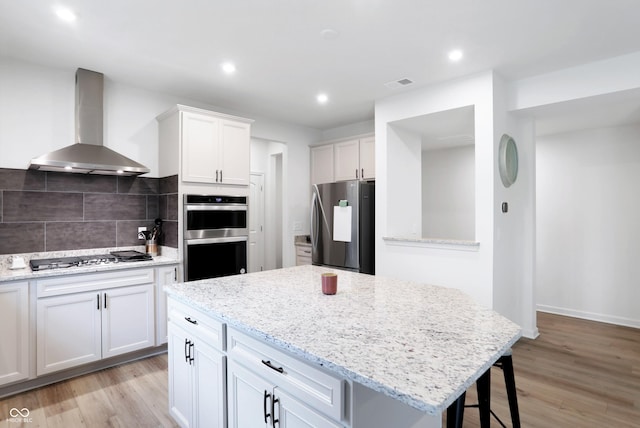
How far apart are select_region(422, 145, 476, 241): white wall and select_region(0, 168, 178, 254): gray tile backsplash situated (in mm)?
3829

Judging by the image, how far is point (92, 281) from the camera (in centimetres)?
276

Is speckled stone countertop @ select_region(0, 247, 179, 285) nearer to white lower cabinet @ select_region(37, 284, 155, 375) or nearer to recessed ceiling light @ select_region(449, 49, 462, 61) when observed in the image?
white lower cabinet @ select_region(37, 284, 155, 375)

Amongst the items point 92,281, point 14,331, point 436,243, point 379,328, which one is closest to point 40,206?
point 92,281

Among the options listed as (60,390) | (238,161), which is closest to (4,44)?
(238,161)

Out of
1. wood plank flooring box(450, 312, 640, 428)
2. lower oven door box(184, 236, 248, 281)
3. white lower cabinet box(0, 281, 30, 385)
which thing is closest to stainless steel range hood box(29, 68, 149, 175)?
lower oven door box(184, 236, 248, 281)

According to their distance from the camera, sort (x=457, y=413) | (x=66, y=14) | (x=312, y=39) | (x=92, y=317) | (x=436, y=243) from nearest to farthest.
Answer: (x=457, y=413), (x=66, y=14), (x=312, y=39), (x=92, y=317), (x=436, y=243)

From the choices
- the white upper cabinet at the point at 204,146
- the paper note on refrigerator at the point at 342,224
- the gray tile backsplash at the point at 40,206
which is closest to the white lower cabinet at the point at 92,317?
the gray tile backsplash at the point at 40,206

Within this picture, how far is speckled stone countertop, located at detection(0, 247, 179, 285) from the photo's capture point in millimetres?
2458

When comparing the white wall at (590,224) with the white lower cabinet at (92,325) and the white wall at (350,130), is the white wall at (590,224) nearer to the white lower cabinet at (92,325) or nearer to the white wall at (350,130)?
the white wall at (350,130)

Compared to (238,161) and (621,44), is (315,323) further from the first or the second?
(621,44)

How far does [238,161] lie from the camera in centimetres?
365

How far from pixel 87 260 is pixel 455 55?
11.5 ft

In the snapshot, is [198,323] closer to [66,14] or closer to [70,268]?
[70,268]

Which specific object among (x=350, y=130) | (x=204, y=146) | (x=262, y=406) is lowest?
(x=262, y=406)
